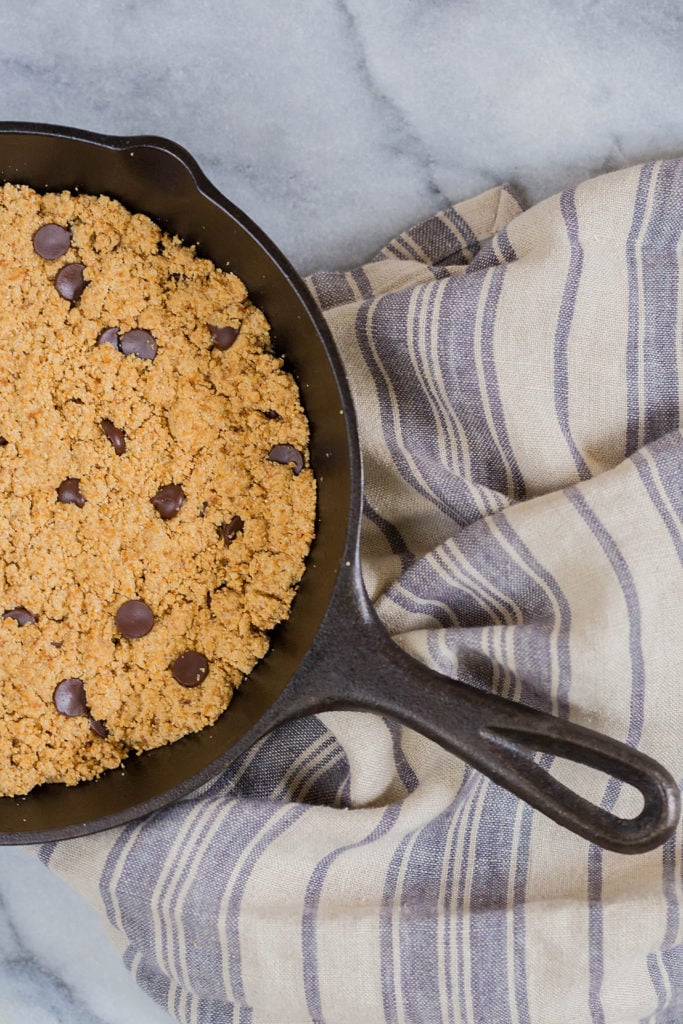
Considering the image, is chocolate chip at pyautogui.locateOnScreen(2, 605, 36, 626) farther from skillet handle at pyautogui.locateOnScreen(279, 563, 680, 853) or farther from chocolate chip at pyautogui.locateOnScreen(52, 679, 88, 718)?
skillet handle at pyautogui.locateOnScreen(279, 563, 680, 853)

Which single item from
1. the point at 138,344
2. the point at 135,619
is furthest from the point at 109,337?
the point at 135,619

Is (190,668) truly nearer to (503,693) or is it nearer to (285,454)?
(285,454)

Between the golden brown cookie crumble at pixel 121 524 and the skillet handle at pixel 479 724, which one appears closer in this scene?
the skillet handle at pixel 479 724

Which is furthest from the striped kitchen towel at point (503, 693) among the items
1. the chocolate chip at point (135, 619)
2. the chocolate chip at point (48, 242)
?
the chocolate chip at point (48, 242)

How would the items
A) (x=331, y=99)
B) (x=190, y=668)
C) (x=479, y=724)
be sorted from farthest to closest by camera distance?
(x=331, y=99), (x=190, y=668), (x=479, y=724)

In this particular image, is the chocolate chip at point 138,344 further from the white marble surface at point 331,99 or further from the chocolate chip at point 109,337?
the white marble surface at point 331,99

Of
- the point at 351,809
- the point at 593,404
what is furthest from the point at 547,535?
the point at 351,809
